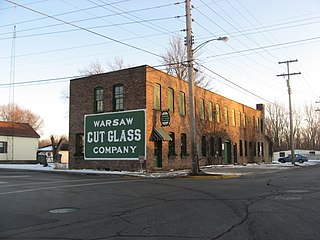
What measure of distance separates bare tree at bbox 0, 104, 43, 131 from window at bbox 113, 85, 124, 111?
190 feet

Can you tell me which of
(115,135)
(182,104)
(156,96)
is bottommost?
(115,135)

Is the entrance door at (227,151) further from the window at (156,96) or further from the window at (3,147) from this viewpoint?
A: the window at (3,147)

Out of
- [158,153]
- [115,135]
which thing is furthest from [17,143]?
[158,153]

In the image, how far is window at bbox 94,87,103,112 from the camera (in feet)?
96.2

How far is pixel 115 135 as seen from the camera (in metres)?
28.0

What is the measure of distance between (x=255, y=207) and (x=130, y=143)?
1781 centimetres

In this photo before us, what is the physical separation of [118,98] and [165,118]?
159 inches

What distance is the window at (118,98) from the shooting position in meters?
28.0

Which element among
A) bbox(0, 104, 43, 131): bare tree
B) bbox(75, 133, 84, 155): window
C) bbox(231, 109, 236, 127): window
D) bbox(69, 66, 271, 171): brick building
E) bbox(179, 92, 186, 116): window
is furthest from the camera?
bbox(0, 104, 43, 131): bare tree

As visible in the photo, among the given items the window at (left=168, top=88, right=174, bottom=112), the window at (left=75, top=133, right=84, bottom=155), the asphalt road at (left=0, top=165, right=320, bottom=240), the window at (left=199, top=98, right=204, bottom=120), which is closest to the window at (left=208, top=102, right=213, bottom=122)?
the window at (left=199, top=98, right=204, bottom=120)

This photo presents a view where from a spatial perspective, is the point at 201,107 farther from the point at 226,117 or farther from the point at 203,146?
the point at 226,117

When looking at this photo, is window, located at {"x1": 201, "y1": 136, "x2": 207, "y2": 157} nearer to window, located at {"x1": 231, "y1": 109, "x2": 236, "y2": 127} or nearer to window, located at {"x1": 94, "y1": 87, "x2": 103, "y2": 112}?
window, located at {"x1": 231, "y1": 109, "x2": 236, "y2": 127}

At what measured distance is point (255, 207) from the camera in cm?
971

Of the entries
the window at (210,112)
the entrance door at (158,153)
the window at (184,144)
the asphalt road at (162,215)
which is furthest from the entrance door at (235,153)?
the asphalt road at (162,215)
